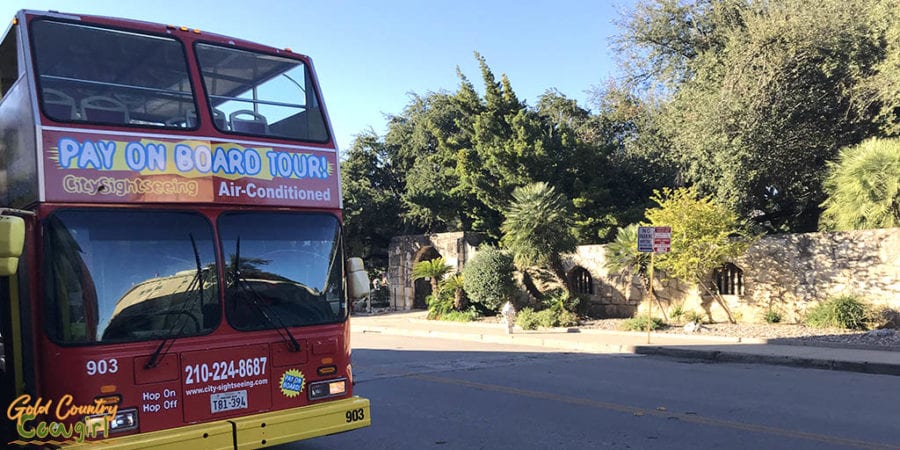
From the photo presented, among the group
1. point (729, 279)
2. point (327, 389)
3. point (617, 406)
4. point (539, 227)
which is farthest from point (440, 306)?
point (327, 389)

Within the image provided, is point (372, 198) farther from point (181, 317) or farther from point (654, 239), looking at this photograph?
point (181, 317)

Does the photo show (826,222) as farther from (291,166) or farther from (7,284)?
(7,284)

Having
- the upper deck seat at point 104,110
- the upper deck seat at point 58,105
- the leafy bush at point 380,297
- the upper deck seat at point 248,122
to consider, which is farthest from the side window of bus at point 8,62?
the leafy bush at point 380,297

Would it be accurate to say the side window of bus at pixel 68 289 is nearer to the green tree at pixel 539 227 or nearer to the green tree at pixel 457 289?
the green tree at pixel 539 227

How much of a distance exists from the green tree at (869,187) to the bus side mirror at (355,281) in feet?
45.0

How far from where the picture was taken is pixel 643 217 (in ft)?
68.4

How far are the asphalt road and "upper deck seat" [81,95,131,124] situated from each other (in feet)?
12.7

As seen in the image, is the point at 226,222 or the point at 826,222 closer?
the point at 226,222

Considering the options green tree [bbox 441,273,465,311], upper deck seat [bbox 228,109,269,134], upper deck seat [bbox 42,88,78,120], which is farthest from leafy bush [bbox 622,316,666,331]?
upper deck seat [bbox 42,88,78,120]

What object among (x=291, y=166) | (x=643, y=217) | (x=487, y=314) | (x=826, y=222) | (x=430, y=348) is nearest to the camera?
(x=291, y=166)

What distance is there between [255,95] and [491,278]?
47.5 feet

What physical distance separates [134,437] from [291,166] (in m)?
2.52

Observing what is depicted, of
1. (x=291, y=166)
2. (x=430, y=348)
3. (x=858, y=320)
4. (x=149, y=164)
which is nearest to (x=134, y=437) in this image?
(x=149, y=164)

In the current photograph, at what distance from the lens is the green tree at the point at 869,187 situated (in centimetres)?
1515
